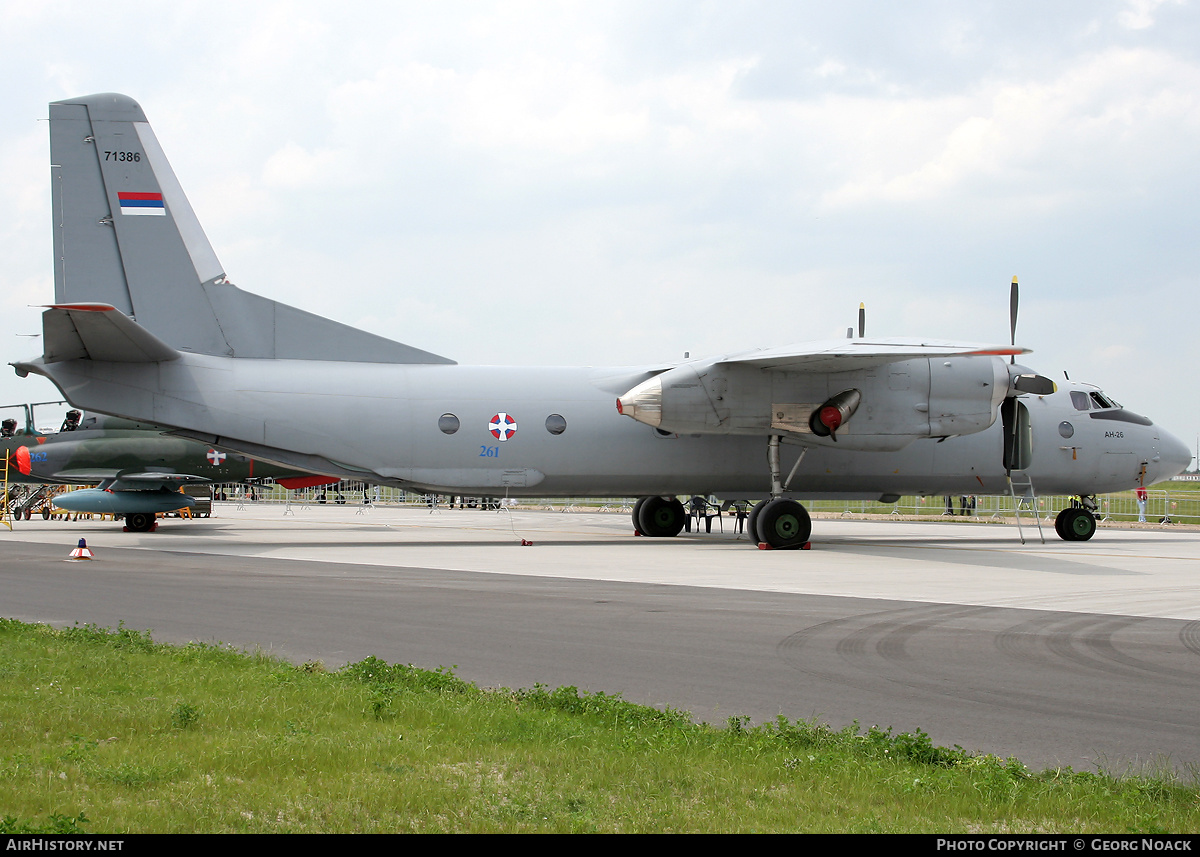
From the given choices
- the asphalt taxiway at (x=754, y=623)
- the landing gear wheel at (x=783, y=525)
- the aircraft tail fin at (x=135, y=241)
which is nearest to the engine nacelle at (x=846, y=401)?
the landing gear wheel at (x=783, y=525)

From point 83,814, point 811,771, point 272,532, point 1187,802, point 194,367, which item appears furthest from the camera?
point 272,532

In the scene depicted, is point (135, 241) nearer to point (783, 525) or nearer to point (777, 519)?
point (777, 519)

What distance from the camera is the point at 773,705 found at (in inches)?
246

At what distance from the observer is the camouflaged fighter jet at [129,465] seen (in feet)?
88.1

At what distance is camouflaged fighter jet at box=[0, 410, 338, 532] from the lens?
2686 cm

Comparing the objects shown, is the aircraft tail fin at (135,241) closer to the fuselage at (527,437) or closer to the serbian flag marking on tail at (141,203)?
the serbian flag marking on tail at (141,203)

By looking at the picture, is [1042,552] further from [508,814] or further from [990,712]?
[508,814]

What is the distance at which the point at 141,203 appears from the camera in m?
19.5

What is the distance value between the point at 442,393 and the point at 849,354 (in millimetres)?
8377

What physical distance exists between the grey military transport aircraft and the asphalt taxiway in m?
2.36

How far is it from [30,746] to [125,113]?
17986 mm

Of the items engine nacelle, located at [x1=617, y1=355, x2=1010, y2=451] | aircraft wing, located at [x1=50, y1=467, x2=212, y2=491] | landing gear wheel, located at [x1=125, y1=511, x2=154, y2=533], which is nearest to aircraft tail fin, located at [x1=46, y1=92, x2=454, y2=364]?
engine nacelle, located at [x1=617, y1=355, x2=1010, y2=451]

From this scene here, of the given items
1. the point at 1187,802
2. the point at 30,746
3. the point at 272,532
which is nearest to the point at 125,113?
the point at 272,532

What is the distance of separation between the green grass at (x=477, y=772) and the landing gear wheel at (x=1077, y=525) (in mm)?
20898
